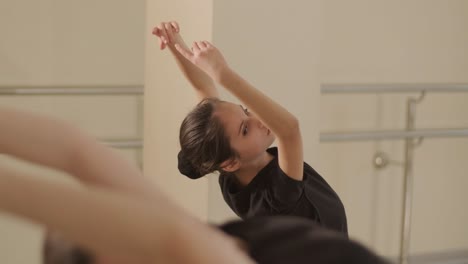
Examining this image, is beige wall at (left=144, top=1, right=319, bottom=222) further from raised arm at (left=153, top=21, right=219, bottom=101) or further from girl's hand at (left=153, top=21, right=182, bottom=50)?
girl's hand at (left=153, top=21, right=182, bottom=50)

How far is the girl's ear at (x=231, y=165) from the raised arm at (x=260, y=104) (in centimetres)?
9

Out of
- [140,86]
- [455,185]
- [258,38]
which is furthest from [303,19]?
[455,185]

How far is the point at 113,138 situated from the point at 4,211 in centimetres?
188

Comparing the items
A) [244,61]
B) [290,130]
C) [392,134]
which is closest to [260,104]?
[290,130]

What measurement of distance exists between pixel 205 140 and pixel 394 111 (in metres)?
1.40

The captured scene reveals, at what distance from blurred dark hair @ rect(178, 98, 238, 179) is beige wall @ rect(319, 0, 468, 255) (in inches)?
44.4

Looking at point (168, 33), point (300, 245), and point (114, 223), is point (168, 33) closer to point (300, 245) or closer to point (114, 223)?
point (300, 245)

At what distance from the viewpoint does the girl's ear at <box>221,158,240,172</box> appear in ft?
5.29

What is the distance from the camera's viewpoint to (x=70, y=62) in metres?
2.34

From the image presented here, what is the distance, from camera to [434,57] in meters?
2.91

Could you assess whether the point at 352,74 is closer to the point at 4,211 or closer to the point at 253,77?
the point at 253,77

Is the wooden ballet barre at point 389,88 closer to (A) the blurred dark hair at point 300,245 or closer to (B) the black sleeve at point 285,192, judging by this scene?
(B) the black sleeve at point 285,192

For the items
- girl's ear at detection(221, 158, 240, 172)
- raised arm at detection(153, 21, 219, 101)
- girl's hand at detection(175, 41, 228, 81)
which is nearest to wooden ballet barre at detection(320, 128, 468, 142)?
raised arm at detection(153, 21, 219, 101)

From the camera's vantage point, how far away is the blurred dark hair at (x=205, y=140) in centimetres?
159
